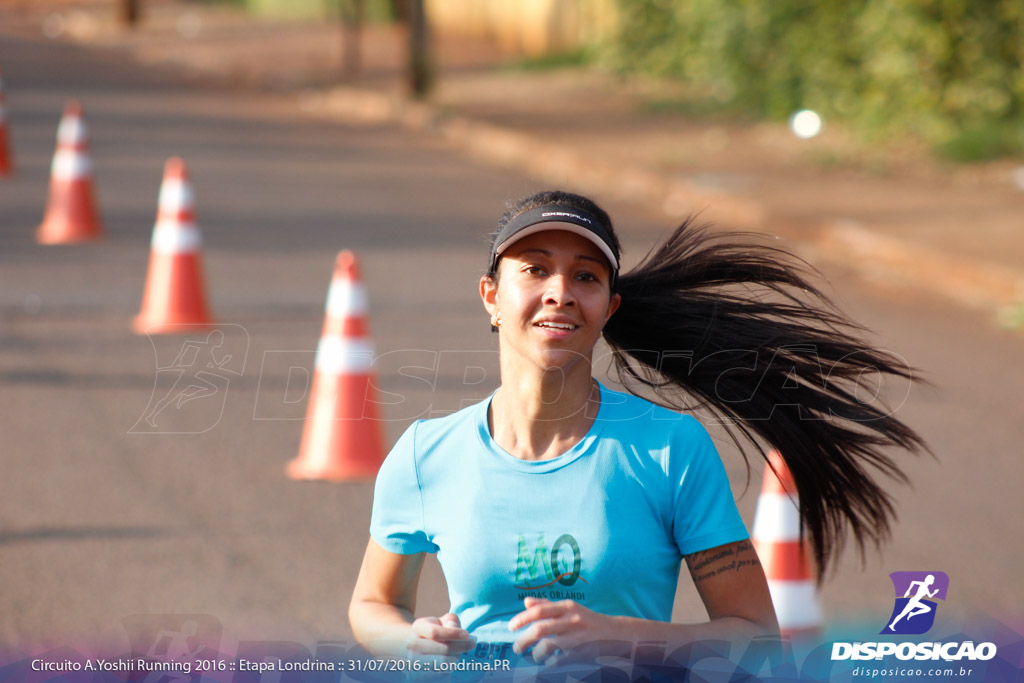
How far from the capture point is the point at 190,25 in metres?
37.5

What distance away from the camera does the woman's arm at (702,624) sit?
7.57ft

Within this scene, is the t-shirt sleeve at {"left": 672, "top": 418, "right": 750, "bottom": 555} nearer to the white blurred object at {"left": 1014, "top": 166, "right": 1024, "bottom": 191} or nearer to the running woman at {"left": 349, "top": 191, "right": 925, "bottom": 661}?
the running woman at {"left": 349, "top": 191, "right": 925, "bottom": 661}

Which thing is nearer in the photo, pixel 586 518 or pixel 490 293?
pixel 586 518

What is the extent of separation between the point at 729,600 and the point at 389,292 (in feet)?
22.7

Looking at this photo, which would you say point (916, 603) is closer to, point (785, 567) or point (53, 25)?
point (785, 567)

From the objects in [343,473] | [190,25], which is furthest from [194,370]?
[190,25]

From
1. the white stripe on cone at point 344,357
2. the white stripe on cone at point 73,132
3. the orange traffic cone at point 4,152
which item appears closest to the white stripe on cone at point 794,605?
the white stripe on cone at point 344,357

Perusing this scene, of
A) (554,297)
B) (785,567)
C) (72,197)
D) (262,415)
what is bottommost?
(785,567)

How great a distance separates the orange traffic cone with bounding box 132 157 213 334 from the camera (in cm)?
798

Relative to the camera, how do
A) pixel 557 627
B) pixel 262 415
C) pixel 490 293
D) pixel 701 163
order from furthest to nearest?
pixel 701 163
pixel 262 415
pixel 490 293
pixel 557 627

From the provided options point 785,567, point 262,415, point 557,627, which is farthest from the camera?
point 262,415

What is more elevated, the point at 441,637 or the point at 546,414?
the point at 546,414

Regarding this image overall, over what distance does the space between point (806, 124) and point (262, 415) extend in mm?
12290

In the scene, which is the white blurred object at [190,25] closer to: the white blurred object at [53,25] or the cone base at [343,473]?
the white blurred object at [53,25]
